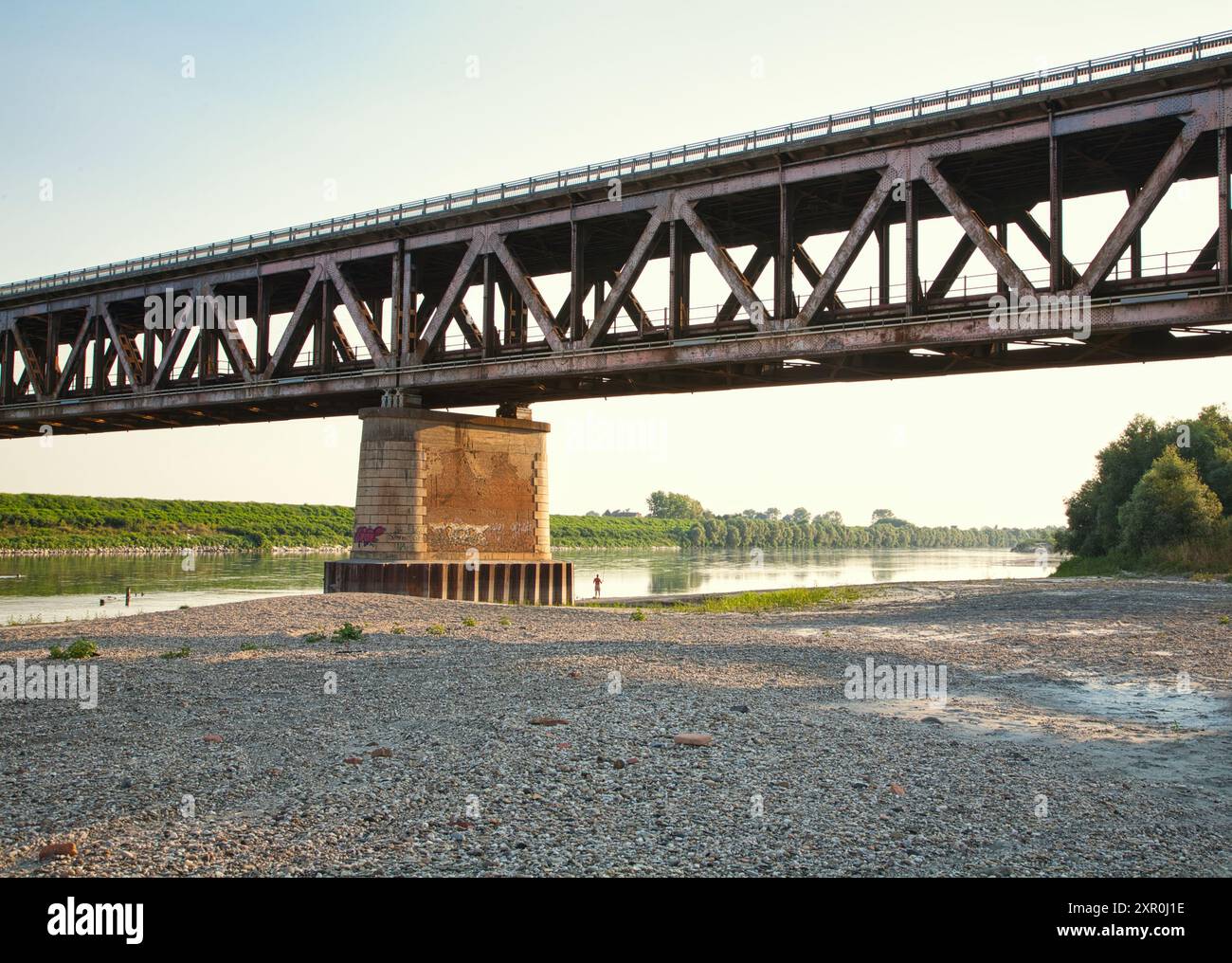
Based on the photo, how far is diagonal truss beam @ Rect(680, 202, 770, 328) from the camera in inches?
1203

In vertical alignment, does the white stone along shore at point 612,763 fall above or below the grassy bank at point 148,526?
below

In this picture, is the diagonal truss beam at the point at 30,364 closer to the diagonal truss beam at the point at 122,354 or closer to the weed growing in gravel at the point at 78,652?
the diagonal truss beam at the point at 122,354

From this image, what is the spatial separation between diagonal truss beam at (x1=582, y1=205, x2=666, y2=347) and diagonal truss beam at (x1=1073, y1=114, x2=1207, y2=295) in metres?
14.1

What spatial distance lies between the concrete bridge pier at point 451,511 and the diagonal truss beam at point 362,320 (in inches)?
70.1

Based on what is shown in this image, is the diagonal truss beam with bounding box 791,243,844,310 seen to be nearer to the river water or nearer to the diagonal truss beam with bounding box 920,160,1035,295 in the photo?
the diagonal truss beam with bounding box 920,160,1035,295

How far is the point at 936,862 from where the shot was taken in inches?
282

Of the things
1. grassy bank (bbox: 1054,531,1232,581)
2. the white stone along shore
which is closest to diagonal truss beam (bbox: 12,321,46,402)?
the white stone along shore

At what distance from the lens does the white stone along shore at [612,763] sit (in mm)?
7320

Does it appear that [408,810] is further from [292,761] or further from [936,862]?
[936,862]

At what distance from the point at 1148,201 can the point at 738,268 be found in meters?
12.7
